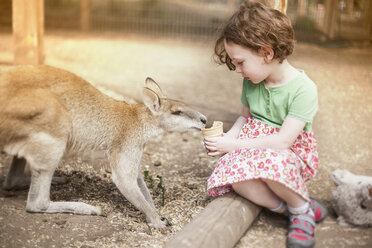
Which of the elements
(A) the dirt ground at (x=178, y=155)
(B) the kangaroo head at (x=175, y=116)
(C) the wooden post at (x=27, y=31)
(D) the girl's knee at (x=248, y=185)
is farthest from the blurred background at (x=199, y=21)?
(D) the girl's knee at (x=248, y=185)

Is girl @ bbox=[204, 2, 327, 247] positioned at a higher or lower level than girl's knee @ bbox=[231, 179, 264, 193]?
higher

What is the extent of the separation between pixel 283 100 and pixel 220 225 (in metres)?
0.83

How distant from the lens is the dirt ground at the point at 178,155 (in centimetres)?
261

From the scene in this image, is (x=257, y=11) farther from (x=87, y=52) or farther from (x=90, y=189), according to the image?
(x=87, y=52)

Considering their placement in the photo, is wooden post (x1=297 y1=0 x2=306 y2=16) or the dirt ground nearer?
the dirt ground

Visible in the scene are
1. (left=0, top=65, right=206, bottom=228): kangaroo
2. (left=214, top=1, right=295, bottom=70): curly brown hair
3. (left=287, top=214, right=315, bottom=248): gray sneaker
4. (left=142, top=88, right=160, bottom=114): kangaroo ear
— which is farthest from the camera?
(left=142, top=88, right=160, bottom=114): kangaroo ear

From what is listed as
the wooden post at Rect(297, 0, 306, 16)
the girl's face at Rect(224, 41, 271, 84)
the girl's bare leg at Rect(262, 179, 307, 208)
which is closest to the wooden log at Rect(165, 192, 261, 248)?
the girl's bare leg at Rect(262, 179, 307, 208)

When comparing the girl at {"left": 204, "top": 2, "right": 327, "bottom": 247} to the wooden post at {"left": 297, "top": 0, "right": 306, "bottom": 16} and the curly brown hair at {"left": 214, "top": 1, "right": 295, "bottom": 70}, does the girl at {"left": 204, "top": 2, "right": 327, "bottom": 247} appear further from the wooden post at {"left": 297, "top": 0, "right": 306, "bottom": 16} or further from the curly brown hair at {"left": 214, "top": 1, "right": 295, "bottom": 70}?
the wooden post at {"left": 297, "top": 0, "right": 306, "bottom": 16}

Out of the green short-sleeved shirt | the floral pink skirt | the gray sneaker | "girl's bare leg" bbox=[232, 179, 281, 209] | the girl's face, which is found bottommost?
the gray sneaker

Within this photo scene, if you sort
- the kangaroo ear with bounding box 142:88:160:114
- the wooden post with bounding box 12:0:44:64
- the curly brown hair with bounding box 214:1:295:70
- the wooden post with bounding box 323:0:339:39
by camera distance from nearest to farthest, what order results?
the curly brown hair with bounding box 214:1:295:70 < the kangaroo ear with bounding box 142:88:160:114 < the wooden post with bounding box 12:0:44:64 < the wooden post with bounding box 323:0:339:39

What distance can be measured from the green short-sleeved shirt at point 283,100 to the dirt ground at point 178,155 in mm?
627

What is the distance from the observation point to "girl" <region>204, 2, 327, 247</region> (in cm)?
253

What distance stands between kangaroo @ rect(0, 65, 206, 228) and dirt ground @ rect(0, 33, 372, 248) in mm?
159

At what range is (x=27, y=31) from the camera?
230 inches
